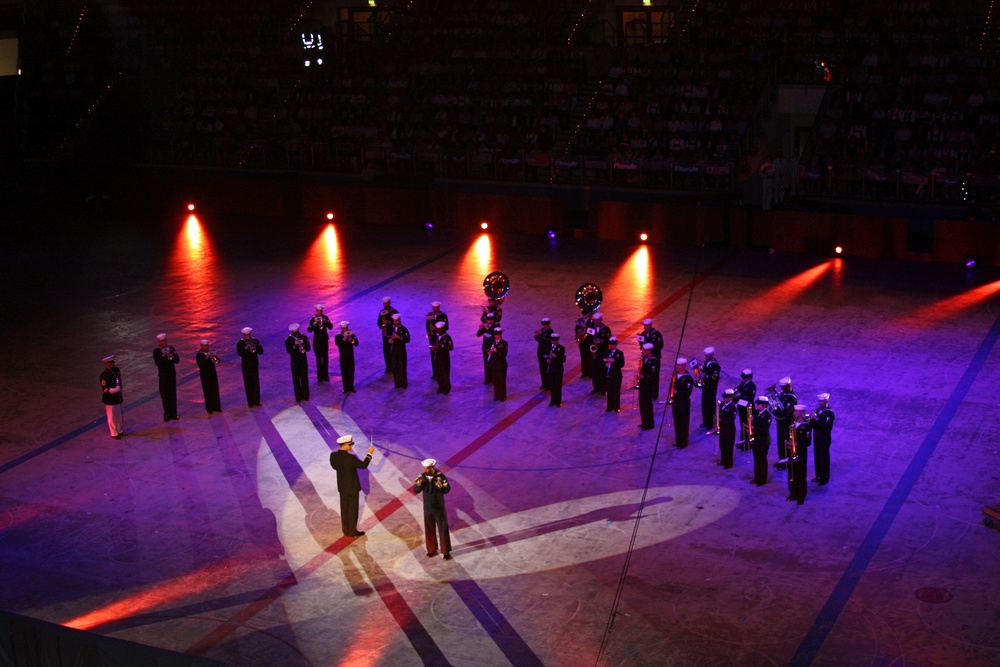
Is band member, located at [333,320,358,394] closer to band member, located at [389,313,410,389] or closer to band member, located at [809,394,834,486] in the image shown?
band member, located at [389,313,410,389]

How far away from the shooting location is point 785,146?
1216 inches

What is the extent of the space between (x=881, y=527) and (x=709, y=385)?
11.0 feet

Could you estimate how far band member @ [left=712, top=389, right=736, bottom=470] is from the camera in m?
14.2

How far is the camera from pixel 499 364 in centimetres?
1672

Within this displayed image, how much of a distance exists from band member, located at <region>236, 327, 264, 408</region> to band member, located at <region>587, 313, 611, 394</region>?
4.80 metres

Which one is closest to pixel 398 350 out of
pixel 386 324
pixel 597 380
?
pixel 386 324

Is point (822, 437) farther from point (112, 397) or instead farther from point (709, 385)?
point (112, 397)

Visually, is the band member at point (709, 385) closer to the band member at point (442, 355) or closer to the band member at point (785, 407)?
the band member at point (785, 407)

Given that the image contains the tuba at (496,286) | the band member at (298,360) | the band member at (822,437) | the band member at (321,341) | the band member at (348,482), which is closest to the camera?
the band member at (348,482)

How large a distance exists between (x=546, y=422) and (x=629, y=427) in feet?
3.72

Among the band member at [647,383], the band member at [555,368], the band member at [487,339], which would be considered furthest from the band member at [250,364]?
the band member at [647,383]

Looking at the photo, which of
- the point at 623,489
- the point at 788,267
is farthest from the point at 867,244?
the point at 623,489

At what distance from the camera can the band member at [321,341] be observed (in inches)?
698

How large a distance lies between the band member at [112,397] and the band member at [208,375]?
3.85 ft
